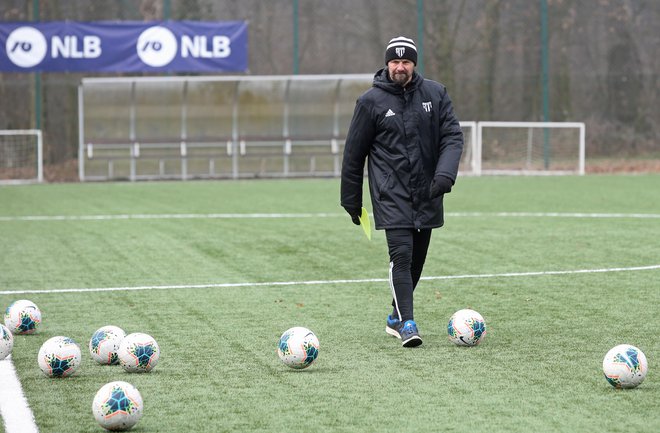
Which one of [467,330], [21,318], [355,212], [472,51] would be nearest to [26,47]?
[472,51]

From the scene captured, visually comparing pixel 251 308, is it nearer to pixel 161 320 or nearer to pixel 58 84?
pixel 161 320

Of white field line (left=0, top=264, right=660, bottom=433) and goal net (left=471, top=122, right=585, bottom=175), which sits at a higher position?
goal net (left=471, top=122, right=585, bottom=175)

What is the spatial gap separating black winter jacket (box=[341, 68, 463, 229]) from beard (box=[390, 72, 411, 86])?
1.9 inches

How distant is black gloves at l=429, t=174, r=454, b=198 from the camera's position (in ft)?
25.8

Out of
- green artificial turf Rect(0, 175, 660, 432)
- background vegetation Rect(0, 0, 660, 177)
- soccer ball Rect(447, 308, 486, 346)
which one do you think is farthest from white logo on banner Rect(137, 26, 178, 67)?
soccer ball Rect(447, 308, 486, 346)

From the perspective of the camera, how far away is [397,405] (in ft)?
19.7

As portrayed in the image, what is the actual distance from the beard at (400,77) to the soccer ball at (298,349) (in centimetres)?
197

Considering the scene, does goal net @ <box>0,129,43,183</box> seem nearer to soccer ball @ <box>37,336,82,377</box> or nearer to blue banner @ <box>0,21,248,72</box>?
blue banner @ <box>0,21,248,72</box>

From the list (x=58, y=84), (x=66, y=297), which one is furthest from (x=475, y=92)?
(x=66, y=297)

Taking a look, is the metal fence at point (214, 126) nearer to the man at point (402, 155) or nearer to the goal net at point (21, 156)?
the goal net at point (21, 156)

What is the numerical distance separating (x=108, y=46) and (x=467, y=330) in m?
23.7

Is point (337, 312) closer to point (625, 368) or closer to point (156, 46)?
point (625, 368)

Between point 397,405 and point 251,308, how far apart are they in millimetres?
3649

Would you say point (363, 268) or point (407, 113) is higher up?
point (407, 113)
